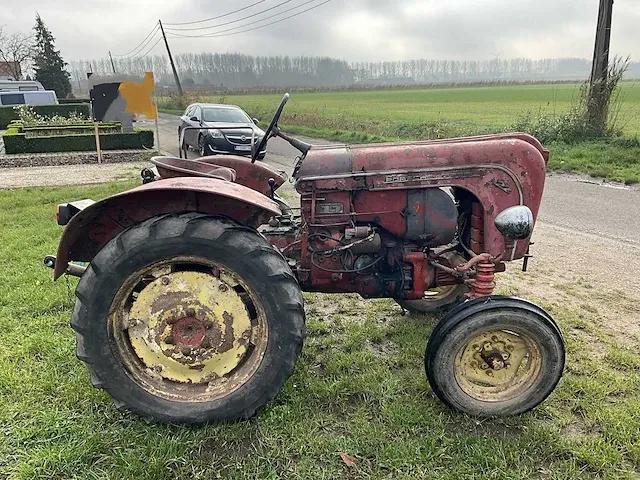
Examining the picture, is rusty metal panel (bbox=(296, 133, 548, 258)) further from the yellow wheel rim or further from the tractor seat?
the yellow wheel rim

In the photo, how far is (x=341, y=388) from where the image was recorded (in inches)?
111

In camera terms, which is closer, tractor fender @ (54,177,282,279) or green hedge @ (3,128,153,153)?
tractor fender @ (54,177,282,279)

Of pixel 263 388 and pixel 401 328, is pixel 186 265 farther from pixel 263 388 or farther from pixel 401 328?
pixel 401 328

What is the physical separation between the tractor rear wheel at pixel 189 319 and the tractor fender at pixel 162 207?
0.39 ft

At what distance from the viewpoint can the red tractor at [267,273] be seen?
2.33 m

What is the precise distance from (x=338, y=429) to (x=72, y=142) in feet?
46.3

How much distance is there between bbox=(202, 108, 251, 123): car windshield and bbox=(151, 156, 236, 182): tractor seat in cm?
1108

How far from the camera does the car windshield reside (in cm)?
1387

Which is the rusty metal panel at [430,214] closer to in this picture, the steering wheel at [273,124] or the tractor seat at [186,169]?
the steering wheel at [273,124]

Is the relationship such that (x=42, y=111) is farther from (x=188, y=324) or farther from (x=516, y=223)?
(x=516, y=223)

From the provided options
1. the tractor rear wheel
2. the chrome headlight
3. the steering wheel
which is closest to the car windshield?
the steering wheel

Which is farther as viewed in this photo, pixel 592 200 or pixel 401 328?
pixel 592 200

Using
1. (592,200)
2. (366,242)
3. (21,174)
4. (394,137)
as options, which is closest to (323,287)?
(366,242)

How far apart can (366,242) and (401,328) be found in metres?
0.96
